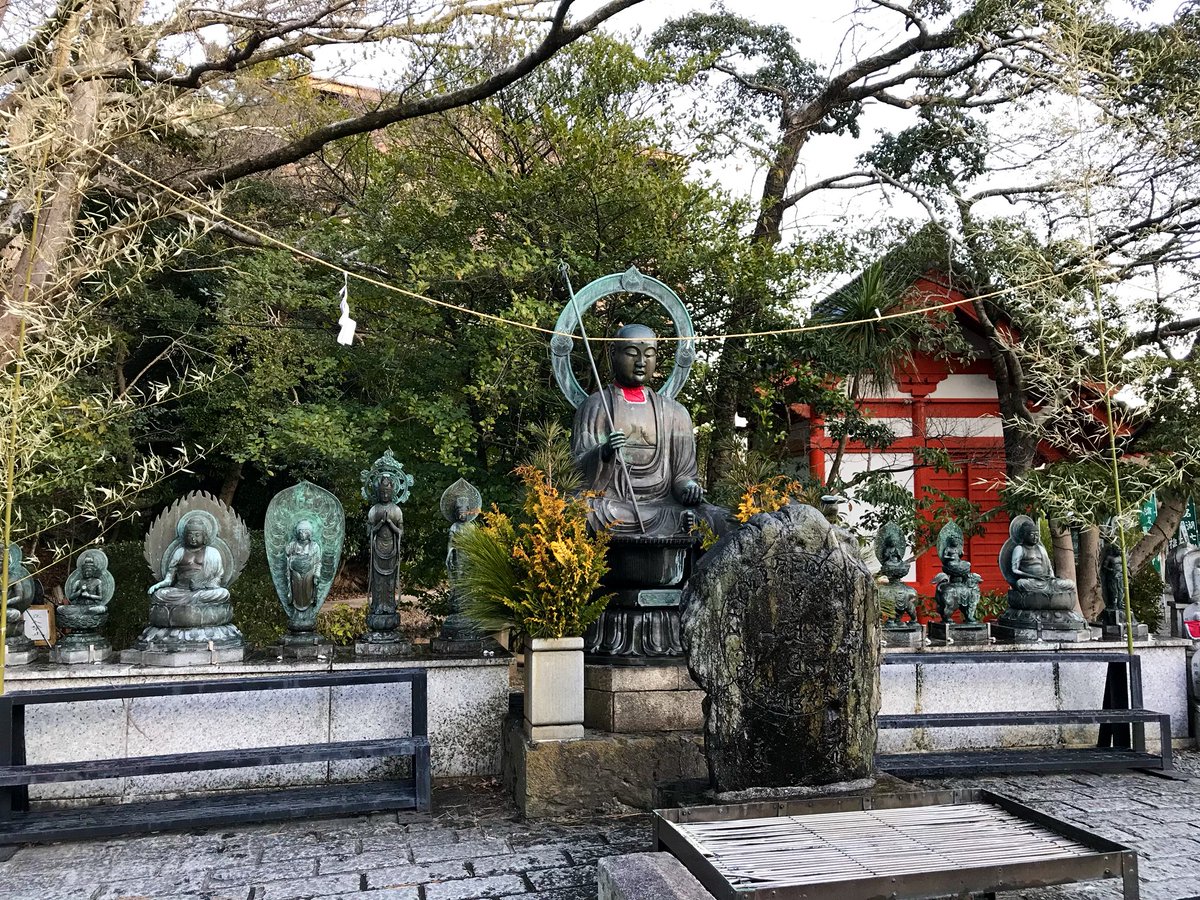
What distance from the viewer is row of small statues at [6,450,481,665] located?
5.49 m

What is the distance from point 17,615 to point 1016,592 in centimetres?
709

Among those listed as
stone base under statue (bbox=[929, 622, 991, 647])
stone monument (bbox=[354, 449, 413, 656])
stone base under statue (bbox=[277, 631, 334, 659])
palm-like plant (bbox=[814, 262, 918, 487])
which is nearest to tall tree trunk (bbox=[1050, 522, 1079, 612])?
palm-like plant (bbox=[814, 262, 918, 487])

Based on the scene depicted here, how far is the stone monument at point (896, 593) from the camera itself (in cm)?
655

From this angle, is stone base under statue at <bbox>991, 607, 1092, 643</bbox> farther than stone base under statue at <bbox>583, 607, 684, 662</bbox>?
Yes

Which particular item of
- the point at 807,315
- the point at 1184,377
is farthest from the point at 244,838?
the point at 1184,377

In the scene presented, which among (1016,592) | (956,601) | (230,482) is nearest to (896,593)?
(956,601)

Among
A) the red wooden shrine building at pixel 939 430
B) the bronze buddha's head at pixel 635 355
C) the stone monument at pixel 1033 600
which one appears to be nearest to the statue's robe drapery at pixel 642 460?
the bronze buddha's head at pixel 635 355

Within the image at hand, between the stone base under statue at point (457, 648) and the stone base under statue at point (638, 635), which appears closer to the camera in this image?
the stone base under statue at point (638, 635)

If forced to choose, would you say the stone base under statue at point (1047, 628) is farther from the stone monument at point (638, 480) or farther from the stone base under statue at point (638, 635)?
the stone base under statue at point (638, 635)

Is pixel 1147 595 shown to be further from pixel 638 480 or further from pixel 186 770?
pixel 186 770

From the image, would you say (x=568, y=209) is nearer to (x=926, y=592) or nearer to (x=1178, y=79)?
(x=1178, y=79)

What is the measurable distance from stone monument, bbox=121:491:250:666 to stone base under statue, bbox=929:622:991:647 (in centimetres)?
512

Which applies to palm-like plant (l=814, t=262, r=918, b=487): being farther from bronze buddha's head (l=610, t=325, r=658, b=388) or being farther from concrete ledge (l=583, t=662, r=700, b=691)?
concrete ledge (l=583, t=662, r=700, b=691)

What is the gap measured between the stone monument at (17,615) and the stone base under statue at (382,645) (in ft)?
6.50
